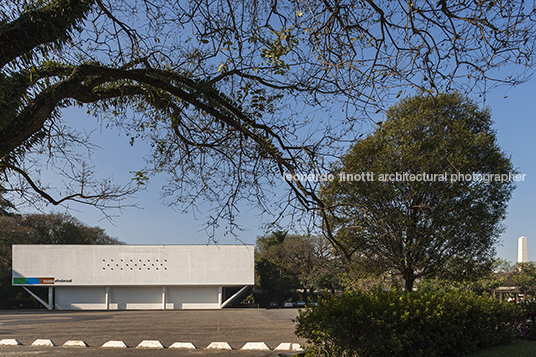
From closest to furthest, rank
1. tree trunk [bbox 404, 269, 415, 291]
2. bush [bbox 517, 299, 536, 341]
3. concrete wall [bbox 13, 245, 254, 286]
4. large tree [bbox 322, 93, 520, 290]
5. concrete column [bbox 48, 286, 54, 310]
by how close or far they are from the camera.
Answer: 1. bush [bbox 517, 299, 536, 341]
2. large tree [bbox 322, 93, 520, 290]
3. tree trunk [bbox 404, 269, 415, 291]
4. concrete wall [bbox 13, 245, 254, 286]
5. concrete column [bbox 48, 286, 54, 310]

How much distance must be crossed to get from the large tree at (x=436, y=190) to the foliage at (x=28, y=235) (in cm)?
2880

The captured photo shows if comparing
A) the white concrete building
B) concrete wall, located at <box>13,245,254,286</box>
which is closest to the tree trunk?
concrete wall, located at <box>13,245,254,286</box>

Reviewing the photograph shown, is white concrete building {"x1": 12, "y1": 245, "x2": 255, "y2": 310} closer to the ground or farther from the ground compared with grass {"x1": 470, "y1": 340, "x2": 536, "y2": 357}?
closer to the ground

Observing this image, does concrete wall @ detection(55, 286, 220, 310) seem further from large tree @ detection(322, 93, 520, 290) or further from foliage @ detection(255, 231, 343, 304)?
large tree @ detection(322, 93, 520, 290)

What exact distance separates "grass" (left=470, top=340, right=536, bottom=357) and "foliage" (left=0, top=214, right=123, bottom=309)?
33.6 m

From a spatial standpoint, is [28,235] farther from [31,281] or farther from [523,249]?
[523,249]

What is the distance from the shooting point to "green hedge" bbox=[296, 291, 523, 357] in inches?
252

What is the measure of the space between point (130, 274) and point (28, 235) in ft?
49.5

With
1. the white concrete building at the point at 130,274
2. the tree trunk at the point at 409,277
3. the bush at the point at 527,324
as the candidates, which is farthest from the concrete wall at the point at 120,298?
the bush at the point at 527,324

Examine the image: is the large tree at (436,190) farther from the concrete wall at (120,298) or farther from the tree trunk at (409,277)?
the concrete wall at (120,298)

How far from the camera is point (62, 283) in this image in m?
35.0

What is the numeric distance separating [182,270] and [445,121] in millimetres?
27438

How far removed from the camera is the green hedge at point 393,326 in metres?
6.40

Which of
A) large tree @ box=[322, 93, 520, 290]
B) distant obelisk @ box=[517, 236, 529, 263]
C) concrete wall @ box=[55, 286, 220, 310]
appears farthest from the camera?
distant obelisk @ box=[517, 236, 529, 263]
